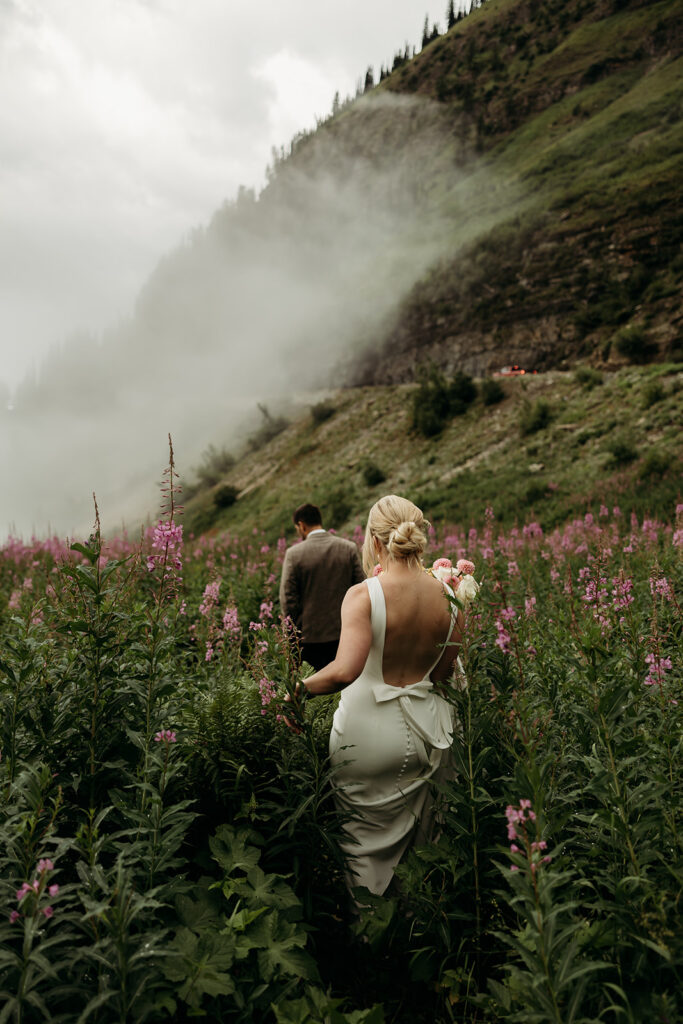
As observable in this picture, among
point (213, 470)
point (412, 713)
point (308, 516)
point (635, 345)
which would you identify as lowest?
point (412, 713)

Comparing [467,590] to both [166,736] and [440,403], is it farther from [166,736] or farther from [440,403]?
[440,403]

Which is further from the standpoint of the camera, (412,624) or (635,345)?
(635,345)

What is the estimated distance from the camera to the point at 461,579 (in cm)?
336

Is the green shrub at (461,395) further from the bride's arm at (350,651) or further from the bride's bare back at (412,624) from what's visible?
the bride's arm at (350,651)

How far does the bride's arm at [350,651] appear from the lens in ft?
9.46

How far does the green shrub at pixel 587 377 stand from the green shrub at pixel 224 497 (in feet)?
74.6

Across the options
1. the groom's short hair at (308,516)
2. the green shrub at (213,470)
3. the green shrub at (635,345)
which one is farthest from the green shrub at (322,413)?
the groom's short hair at (308,516)

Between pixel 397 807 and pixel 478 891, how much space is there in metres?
0.59

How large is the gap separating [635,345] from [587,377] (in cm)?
261

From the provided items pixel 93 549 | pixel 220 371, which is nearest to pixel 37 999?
pixel 93 549

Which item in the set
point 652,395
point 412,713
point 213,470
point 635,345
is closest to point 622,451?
point 652,395

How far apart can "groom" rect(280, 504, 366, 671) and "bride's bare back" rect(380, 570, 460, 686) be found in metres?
2.60

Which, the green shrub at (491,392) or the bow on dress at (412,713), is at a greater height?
the green shrub at (491,392)

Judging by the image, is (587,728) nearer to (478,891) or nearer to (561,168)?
(478,891)
